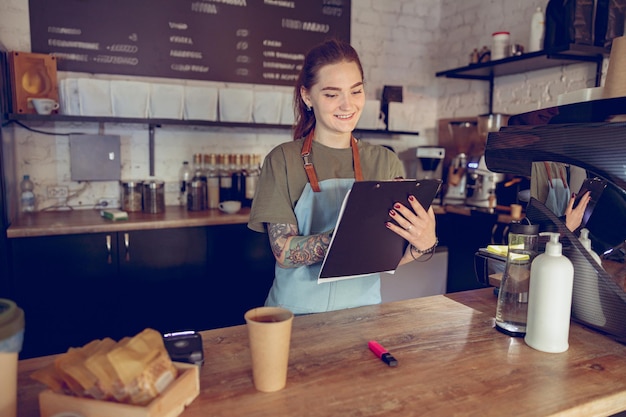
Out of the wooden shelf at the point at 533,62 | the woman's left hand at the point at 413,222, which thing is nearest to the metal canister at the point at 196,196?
the wooden shelf at the point at 533,62

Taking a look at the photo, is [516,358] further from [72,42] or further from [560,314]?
[72,42]

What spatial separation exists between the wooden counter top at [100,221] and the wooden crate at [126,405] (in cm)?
193

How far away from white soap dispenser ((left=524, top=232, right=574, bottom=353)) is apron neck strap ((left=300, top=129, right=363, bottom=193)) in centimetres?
66

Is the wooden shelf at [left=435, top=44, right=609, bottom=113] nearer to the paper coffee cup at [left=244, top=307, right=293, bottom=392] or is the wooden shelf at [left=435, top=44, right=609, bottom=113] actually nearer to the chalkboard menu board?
the chalkboard menu board

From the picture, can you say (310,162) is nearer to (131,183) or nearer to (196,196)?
(196,196)

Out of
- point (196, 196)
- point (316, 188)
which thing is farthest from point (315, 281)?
point (196, 196)

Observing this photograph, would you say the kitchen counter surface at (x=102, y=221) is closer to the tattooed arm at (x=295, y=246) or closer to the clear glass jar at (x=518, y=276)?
the tattooed arm at (x=295, y=246)

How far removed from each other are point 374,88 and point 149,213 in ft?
6.72

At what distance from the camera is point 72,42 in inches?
119

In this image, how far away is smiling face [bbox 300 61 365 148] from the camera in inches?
60.6

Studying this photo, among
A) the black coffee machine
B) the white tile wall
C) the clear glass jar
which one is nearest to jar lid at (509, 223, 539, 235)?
the clear glass jar

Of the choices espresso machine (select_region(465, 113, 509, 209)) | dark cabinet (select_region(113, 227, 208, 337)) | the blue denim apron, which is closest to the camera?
the blue denim apron

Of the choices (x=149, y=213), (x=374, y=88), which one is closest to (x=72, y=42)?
(x=149, y=213)

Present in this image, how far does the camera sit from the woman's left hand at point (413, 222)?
4.17ft
